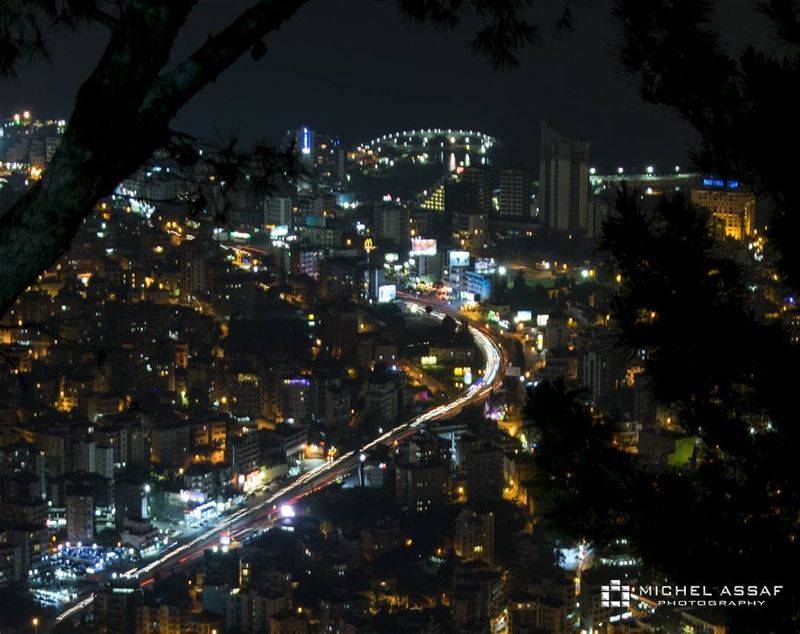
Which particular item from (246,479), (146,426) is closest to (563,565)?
(246,479)

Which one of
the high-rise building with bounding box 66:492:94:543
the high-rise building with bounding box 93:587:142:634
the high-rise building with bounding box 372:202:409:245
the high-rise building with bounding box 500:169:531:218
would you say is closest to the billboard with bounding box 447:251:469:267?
the high-rise building with bounding box 372:202:409:245

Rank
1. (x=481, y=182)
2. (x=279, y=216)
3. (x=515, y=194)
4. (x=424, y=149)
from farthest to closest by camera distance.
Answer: (x=424, y=149) → (x=481, y=182) → (x=515, y=194) → (x=279, y=216)

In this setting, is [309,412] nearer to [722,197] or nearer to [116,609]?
[116,609]

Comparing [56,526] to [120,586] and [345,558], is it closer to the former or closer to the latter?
[120,586]

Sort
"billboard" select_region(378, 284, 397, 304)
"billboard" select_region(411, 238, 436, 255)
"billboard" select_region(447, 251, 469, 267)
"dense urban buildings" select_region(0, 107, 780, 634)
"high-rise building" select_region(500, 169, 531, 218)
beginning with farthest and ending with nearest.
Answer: "high-rise building" select_region(500, 169, 531, 218) < "billboard" select_region(411, 238, 436, 255) < "billboard" select_region(447, 251, 469, 267) < "billboard" select_region(378, 284, 397, 304) < "dense urban buildings" select_region(0, 107, 780, 634)

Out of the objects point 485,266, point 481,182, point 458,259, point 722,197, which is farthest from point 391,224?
point 722,197

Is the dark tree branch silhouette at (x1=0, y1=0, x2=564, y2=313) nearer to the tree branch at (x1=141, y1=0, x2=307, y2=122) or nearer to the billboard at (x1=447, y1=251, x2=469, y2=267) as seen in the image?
the tree branch at (x1=141, y1=0, x2=307, y2=122)
